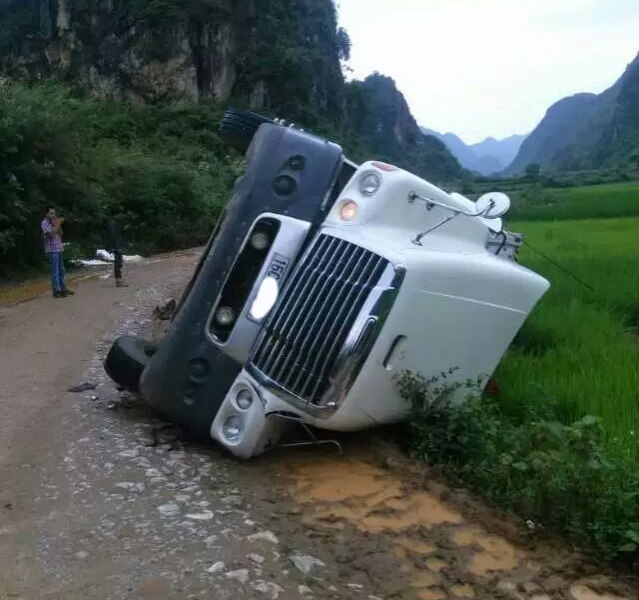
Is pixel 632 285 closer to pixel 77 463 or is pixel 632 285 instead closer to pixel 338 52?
pixel 77 463

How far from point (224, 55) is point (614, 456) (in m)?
49.2

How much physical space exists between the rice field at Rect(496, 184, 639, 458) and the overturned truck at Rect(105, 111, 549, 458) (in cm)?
71

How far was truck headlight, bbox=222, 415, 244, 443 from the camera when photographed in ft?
14.4

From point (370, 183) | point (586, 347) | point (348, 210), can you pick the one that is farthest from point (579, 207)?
point (348, 210)

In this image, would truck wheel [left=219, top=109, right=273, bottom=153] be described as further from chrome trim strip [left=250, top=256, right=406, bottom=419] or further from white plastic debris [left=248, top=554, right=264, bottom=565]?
white plastic debris [left=248, top=554, right=264, bottom=565]

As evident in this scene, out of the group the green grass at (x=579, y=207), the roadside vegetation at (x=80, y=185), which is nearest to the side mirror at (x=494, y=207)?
the roadside vegetation at (x=80, y=185)

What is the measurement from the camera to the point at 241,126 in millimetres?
5574

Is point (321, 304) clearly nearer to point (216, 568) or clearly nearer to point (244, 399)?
point (244, 399)

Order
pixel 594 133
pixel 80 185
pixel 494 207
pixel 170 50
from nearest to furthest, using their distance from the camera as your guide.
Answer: pixel 494 207, pixel 80 185, pixel 170 50, pixel 594 133

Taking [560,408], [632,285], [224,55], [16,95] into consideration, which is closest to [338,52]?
[224,55]

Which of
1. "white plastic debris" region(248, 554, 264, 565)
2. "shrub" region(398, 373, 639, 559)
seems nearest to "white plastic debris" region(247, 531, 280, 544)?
"white plastic debris" region(248, 554, 264, 565)

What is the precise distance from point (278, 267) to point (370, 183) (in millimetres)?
699

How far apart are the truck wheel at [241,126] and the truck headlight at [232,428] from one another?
1968 millimetres

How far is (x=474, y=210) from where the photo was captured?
5797 millimetres
